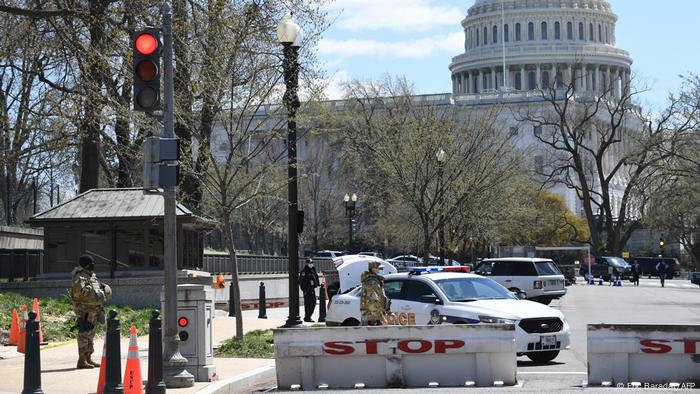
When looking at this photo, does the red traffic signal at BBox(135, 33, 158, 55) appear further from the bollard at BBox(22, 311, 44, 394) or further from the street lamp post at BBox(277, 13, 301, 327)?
the street lamp post at BBox(277, 13, 301, 327)

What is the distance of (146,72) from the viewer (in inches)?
590

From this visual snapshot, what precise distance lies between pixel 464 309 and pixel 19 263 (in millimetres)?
18057

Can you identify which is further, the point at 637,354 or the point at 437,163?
the point at 437,163

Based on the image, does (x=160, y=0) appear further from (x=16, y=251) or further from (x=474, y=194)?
(x=474, y=194)

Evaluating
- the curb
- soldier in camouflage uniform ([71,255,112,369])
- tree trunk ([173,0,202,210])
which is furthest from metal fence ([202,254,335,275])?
soldier in camouflage uniform ([71,255,112,369])

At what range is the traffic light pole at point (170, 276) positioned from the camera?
15.4 metres

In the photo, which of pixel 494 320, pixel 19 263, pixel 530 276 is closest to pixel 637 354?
pixel 494 320

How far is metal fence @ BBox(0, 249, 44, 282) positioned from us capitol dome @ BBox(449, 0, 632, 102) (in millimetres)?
133775

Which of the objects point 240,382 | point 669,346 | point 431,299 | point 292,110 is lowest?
point 240,382

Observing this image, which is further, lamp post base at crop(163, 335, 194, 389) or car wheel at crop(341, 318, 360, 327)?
car wheel at crop(341, 318, 360, 327)

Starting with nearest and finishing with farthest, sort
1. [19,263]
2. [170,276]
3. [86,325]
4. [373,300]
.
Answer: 1. [170,276]
2. [86,325]
3. [373,300]
4. [19,263]

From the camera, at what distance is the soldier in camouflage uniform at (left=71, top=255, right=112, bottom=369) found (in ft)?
58.2

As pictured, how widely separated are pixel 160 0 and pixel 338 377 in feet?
29.9

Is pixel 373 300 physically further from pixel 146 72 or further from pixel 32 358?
pixel 32 358
